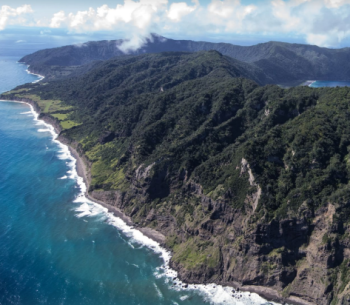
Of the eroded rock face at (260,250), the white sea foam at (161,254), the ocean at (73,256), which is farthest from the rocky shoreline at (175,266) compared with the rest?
the ocean at (73,256)

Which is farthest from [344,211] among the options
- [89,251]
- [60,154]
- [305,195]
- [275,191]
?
[60,154]

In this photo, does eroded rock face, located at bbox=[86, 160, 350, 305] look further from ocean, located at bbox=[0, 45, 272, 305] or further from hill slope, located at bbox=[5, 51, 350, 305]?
ocean, located at bbox=[0, 45, 272, 305]

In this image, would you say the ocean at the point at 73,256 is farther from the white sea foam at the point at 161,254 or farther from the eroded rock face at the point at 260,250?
the eroded rock face at the point at 260,250

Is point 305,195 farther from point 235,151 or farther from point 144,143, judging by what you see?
point 144,143

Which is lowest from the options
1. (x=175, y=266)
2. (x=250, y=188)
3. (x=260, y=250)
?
(x=175, y=266)

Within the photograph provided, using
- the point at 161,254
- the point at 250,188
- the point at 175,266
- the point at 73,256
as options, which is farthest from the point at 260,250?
the point at 73,256

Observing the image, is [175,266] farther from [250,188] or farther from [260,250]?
[250,188]

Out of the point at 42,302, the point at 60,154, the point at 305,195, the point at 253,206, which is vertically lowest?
the point at 42,302
